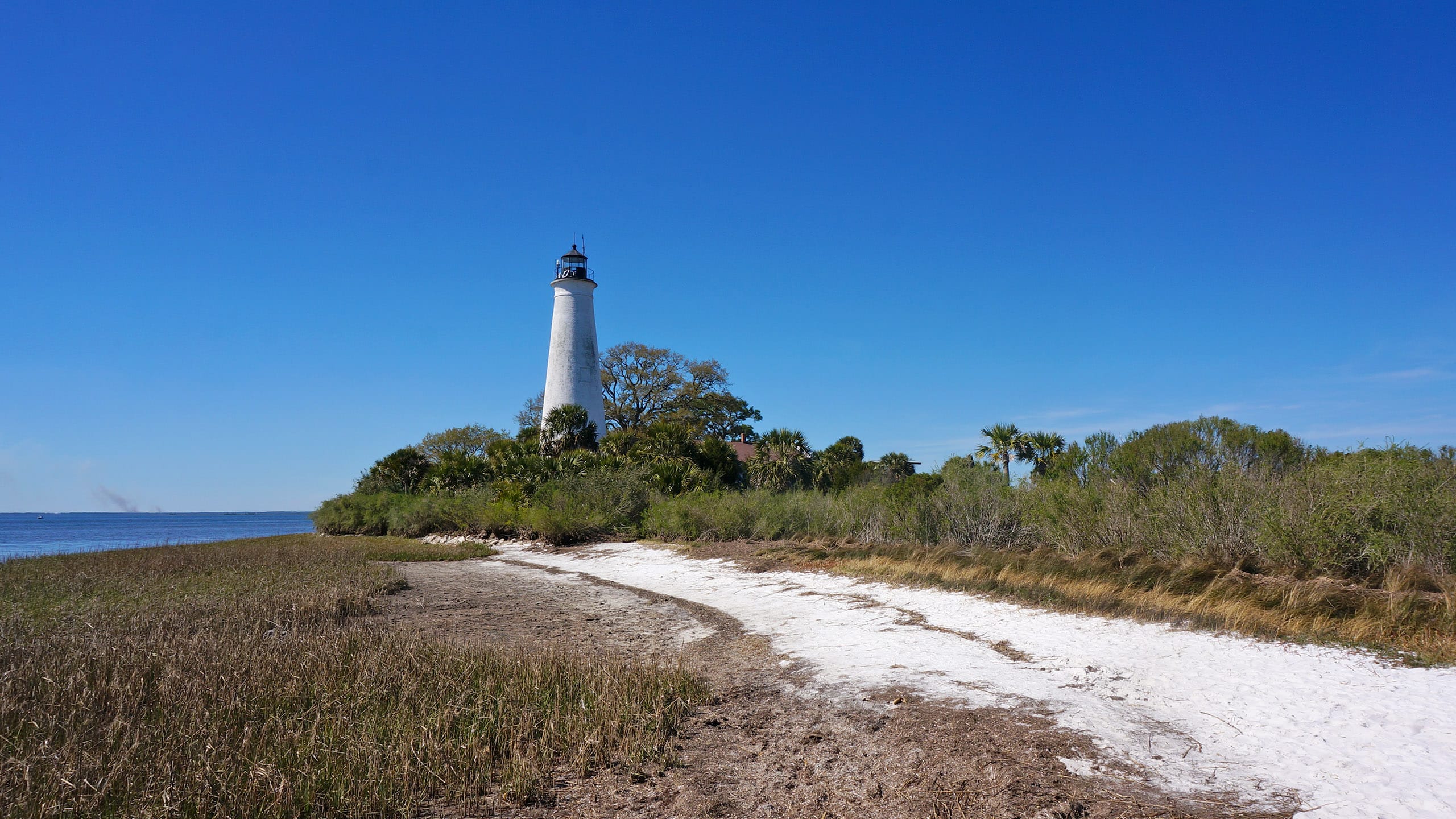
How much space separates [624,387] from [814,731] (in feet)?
→ 159

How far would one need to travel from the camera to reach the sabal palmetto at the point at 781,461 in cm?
3441

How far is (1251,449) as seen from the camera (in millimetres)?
16219

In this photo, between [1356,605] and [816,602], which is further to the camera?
[816,602]

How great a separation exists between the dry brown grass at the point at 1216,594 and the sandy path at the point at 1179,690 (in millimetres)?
514

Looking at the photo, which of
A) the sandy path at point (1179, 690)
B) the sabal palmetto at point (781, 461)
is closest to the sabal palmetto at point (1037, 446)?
the sabal palmetto at point (781, 461)

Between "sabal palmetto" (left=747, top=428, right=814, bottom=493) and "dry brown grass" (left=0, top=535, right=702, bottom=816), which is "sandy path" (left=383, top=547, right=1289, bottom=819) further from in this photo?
"sabal palmetto" (left=747, top=428, right=814, bottom=493)

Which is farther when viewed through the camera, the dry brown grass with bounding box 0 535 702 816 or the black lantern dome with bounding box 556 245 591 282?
the black lantern dome with bounding box 556 245 591 282

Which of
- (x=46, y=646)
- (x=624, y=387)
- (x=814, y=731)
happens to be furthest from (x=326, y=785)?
(x=624, y=387)

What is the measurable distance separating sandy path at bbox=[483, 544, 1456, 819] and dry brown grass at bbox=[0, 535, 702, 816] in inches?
99.9

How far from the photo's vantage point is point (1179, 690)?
6.80 meters

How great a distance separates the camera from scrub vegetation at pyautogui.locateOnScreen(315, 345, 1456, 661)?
914 cm

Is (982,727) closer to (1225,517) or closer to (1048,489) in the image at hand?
(1225,517)

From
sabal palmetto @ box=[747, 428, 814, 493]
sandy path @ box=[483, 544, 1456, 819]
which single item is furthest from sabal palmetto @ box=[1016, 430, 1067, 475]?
sandy path @ box=[483, 544, 1456, 819]

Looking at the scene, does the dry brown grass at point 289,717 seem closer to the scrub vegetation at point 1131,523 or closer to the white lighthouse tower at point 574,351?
the scrub vegetation at point 1131,523
